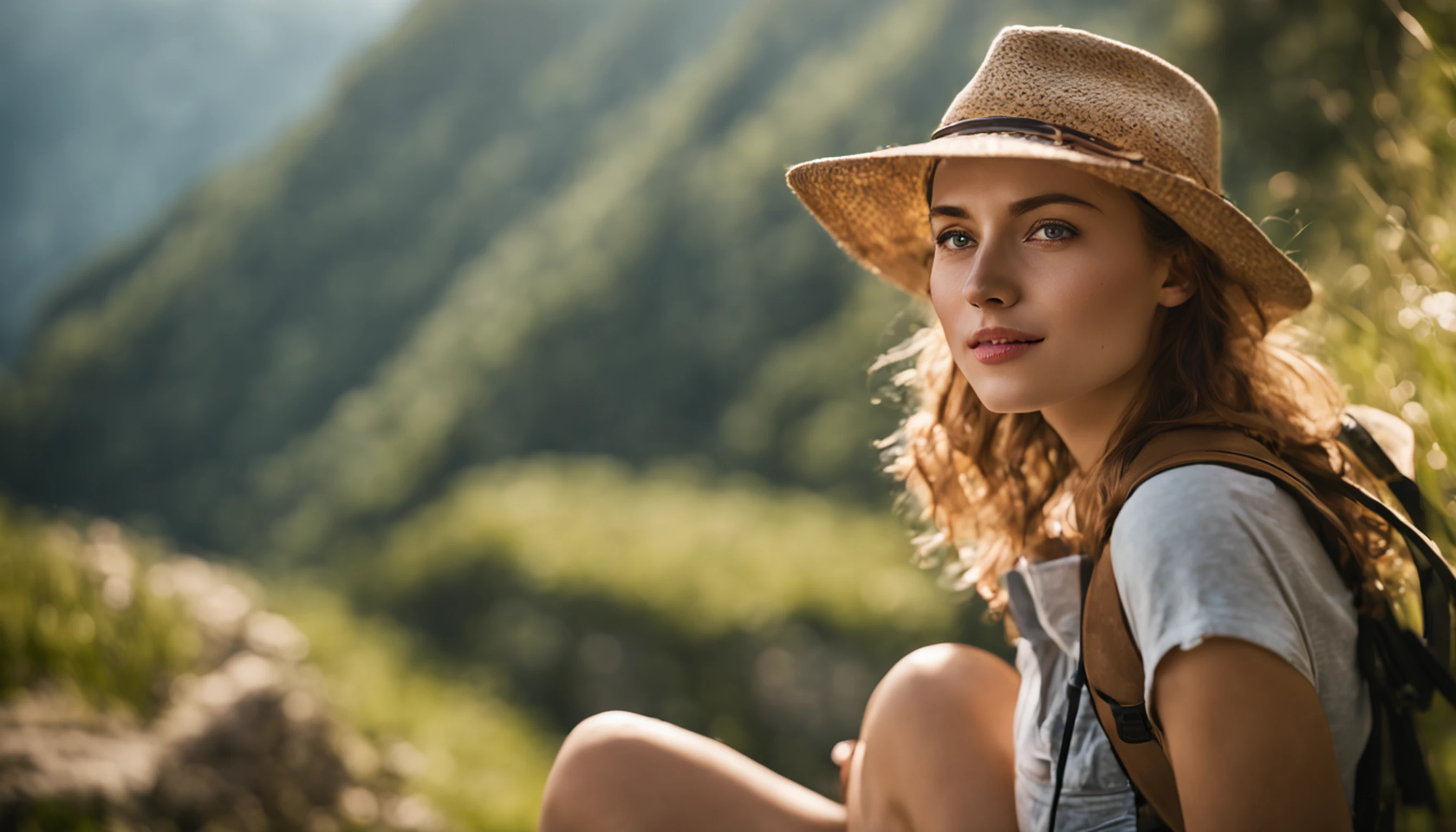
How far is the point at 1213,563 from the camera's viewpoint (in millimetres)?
1062

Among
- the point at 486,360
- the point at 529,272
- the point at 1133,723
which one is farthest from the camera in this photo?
the point at 529,272

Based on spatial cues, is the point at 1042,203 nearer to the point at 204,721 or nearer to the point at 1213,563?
the point at 1213,563

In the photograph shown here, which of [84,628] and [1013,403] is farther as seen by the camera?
[84,628]

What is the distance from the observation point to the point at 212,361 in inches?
508

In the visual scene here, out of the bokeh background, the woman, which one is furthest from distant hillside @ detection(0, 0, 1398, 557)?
the woman

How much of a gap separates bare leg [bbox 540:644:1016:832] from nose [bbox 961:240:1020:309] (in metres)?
0.62

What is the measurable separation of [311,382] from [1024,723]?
39.5ft

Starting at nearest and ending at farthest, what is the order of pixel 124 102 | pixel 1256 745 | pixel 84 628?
1. pixel 1256 745
2. pixel 84 628
3. pixel 124 102

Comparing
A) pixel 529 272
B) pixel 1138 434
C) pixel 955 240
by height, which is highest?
pixel 529 272

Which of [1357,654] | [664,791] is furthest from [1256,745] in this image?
[664,791]

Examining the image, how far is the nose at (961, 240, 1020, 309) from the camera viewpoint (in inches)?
54.8

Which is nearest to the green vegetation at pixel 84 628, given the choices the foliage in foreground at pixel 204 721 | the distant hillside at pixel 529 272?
the foliage in foreground at pixel 204 721

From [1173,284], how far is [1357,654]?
0.56 metres

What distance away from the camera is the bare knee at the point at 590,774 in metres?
1.76
